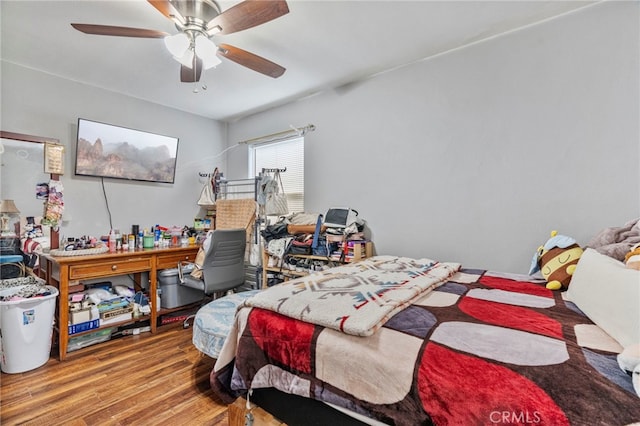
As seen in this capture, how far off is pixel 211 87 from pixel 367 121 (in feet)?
5.36

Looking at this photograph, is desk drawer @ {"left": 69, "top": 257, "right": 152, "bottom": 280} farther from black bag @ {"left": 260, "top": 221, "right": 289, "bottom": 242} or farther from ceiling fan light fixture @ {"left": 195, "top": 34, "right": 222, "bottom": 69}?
ceiling fan light fixture @ {"left": 195, "top": 34, "right": 222, "bottom": 69}

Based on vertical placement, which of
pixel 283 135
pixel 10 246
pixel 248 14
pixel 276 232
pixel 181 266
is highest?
pixel 248 14

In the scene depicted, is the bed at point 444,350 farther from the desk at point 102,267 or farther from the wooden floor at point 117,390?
the desk at point 102,267

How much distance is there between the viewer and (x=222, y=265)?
274 cm

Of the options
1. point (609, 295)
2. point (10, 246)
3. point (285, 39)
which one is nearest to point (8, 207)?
point (10, 246)

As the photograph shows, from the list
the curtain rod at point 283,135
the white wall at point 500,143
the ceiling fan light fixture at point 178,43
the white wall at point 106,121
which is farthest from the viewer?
the curtain rod at point 283,135

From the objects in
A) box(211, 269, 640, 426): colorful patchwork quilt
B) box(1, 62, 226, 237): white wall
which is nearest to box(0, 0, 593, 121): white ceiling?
box(1, 62, 226, 237): white wall

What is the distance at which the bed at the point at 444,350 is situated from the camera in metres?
0.69

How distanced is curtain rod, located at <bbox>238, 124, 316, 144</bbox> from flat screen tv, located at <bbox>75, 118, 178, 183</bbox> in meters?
0.95

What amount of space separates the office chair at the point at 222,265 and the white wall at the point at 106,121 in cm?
97

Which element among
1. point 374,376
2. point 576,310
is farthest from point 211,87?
point 576,310

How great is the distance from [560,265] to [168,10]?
2.52 metres

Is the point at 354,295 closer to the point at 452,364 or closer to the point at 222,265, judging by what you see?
the point at 452,364

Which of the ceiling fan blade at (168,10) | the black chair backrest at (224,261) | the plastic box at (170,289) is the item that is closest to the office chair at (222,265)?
the black chair backrest at (224,261)
